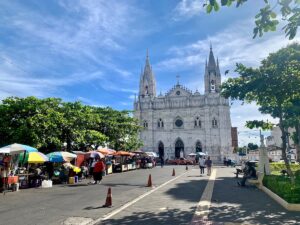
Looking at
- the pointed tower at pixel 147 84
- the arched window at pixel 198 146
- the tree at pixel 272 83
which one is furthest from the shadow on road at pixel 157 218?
the pointed tower at pixel 147 84

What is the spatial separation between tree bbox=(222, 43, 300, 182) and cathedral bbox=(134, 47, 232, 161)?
40042 millimetres

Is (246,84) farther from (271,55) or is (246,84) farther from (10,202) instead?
(10,202)

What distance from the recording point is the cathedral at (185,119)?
57866mm

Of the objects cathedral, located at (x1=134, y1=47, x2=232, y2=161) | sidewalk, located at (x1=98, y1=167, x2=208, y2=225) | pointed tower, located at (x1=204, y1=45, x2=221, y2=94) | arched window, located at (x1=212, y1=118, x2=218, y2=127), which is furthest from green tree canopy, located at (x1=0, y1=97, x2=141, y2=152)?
pointed tower, located at (x1=204, y1=45, x2=221, y2=94)

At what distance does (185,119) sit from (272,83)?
46144 mm

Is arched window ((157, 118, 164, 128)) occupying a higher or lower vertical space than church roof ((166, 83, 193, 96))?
lower

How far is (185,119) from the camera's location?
200 feet

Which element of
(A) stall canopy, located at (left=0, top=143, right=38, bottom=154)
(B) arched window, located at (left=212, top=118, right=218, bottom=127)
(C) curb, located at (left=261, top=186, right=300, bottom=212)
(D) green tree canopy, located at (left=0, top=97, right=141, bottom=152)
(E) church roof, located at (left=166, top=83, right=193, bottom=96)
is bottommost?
(C) curb, located at (left=261, top=186, right=300, bottom=212)

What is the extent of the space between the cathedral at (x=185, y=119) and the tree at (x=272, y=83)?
40042 mm

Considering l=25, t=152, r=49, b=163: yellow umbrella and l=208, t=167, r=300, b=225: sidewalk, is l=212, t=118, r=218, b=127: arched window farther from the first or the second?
l=208, t=167, r=300, b=225: sidewalk

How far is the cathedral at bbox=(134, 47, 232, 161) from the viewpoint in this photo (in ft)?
190

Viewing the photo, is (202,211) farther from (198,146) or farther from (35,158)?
(198,146)

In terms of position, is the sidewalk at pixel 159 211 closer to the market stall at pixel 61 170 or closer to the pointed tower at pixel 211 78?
the market stall at pixel 61 170

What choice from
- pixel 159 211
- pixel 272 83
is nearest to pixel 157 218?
pixel 159 211
